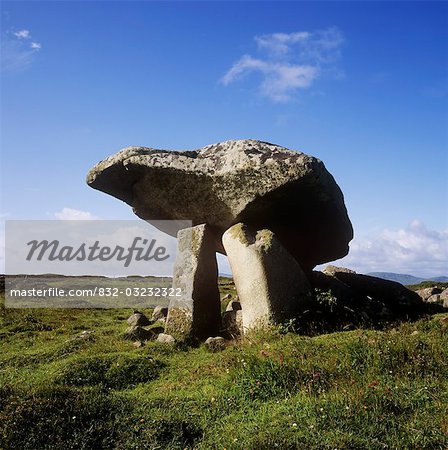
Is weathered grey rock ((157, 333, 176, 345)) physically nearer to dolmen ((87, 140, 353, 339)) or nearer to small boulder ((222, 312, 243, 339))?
dolmen ((87, 140, 353, 339))

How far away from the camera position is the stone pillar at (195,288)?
13.7 m

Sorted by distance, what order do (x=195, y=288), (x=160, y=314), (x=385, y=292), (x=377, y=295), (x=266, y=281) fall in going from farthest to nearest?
1. (x=377, y=295)
2. (x=385, y=292)
3. (x=160, y=314)
4. (x=195, y=288)
5. (x=266, y=281)

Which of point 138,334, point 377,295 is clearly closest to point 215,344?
point 138,334

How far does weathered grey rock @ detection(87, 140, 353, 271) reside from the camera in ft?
44.9

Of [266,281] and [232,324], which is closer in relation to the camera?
[266,281]

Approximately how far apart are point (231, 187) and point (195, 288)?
3298 millimetres

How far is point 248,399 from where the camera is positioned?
7254mm

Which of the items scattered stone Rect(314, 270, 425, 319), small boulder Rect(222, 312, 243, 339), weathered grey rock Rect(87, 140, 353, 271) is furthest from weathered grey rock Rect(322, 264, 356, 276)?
small boulder Rect(222, 312, 243, 339)

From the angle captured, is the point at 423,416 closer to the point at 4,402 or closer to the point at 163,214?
the point at 4,402

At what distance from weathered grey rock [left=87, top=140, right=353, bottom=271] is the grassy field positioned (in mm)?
4975

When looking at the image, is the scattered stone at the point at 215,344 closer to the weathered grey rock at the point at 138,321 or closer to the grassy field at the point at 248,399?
the grassy field at the point at 248,399

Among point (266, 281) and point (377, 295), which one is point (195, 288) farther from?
point (377, 295)

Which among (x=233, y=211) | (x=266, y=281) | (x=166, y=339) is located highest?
(x=233, y=211)

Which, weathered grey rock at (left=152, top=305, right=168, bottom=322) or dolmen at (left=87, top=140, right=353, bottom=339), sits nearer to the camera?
dolmen at (left=87, top=140, right=353, bottom=339)
